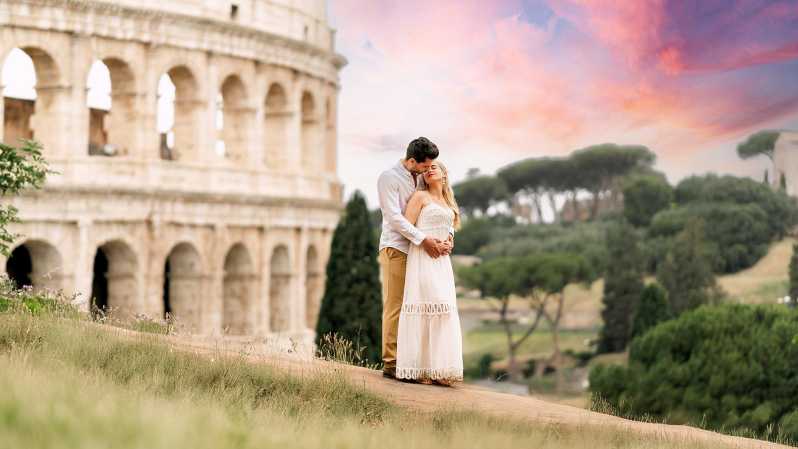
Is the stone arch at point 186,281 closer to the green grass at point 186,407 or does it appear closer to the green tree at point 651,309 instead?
the green tree at point 651,309

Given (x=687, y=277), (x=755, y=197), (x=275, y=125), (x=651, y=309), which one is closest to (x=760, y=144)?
(x=755, y=197)

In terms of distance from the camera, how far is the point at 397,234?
12.4 metres

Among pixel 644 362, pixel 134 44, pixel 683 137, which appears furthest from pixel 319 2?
pixel 683 137

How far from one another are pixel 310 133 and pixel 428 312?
106 ft

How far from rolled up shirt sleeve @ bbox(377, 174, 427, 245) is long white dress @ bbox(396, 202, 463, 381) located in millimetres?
164

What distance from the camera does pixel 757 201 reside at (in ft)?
242

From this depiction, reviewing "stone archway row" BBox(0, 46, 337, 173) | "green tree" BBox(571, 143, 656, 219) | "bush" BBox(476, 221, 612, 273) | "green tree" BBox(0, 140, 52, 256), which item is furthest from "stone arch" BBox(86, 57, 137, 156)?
"green tree" BBox(571, 143, 656, 219)

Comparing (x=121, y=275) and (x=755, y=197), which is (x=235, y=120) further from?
(x=755, y=197)

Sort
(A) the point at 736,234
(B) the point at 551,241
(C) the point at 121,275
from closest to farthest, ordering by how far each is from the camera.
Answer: (C) the point at 121,275, (A) the point at 736,234, (B) the point at 551,241

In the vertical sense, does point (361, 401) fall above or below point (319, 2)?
below

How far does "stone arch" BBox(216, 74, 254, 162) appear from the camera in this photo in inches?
1578

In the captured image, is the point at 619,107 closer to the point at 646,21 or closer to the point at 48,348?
the point at 646,21

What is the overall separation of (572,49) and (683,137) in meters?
9.37

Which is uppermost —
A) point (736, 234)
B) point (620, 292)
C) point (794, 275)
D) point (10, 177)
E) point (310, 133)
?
point (310, 133)
